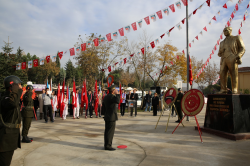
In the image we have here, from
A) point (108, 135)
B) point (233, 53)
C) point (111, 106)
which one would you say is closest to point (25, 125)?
point (108, 135)

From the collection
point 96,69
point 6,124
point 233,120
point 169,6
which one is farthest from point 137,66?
point 6,124

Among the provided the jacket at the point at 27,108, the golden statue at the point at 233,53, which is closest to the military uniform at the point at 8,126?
the jacket at the point at 27,108

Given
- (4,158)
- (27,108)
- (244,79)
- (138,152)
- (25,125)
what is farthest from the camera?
(244,79)

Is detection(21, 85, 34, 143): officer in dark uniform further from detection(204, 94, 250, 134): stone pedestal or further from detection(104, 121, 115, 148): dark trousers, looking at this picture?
detection(204, 94, 250, 134): stone pedestal

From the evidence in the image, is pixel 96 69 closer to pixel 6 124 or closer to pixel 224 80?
pixel 224 80

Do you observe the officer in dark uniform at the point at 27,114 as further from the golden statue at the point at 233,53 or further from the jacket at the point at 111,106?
the golden statue at the point at 233,53

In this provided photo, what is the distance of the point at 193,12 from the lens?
10.6 meters

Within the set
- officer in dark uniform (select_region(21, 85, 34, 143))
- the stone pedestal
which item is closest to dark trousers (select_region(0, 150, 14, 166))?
officer in dark uniform (select_region(21, 85, 34, 143))

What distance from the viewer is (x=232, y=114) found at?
6293 millimetres

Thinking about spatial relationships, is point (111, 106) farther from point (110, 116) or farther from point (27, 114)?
point (27, 114)

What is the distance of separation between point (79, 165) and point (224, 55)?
6862 mm

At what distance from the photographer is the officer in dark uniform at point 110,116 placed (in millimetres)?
5141

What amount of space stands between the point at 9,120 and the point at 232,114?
661cm

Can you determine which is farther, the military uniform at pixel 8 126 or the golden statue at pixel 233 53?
the golden statue at pixel 233 53
